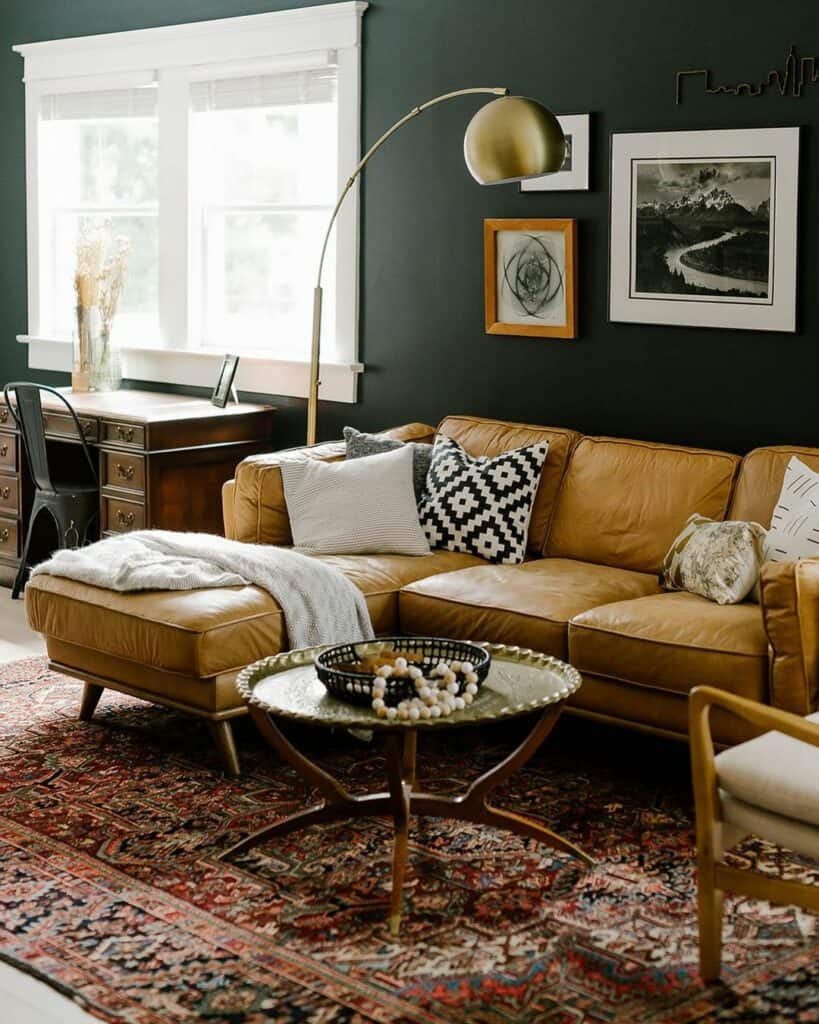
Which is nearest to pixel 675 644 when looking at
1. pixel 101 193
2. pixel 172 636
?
pixel 172 636

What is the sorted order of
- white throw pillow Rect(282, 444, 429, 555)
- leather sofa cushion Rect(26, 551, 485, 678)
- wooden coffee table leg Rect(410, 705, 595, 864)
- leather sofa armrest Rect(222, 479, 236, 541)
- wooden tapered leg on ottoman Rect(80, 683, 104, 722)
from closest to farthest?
wooden coffee table leg Rect(410, 705, 595, 864) < leather sofa cushion Rect(26, 551, 485, 678) < wooden tapered leg on ottoman Rect(80, 683, 104, 722) < white throw pillow Rect(282, 444, 429, 555) < leather sofa armrest Rect(222, 479, 236, 541)

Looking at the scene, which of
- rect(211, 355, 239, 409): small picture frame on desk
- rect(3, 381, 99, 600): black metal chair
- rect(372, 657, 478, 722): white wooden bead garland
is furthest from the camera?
rect(211, 355, 239, 409): small picture frame on desk

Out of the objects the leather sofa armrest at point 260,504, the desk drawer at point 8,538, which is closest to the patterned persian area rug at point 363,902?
the leather sofa armrest at point 260,504

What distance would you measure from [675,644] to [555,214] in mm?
2000

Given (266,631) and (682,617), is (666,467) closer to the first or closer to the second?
(682,617)

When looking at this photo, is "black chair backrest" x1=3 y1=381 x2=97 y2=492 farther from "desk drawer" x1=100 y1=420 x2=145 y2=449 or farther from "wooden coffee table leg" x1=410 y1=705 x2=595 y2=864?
"wooden coffee table leg" x1=410 y1=705 x2=595 y2=864

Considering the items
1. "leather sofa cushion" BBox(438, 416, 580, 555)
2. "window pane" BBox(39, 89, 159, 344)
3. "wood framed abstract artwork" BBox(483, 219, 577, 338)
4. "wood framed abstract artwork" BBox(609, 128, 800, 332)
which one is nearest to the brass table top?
"leather sofa cushion" BBox(438, 416, 580, 555)

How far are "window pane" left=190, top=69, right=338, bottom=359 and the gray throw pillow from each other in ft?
3.13

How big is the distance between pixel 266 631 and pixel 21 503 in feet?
8.35

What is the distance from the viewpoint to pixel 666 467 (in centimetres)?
460

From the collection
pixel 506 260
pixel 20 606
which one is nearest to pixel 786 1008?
pixel 506 260

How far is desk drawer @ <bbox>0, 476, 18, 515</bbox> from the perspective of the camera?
20.5ft

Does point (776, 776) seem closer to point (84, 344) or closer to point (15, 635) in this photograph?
point (15, 635)

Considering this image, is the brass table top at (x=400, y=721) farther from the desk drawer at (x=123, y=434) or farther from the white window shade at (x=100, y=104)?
the white window shade at (x=100, y=104)
